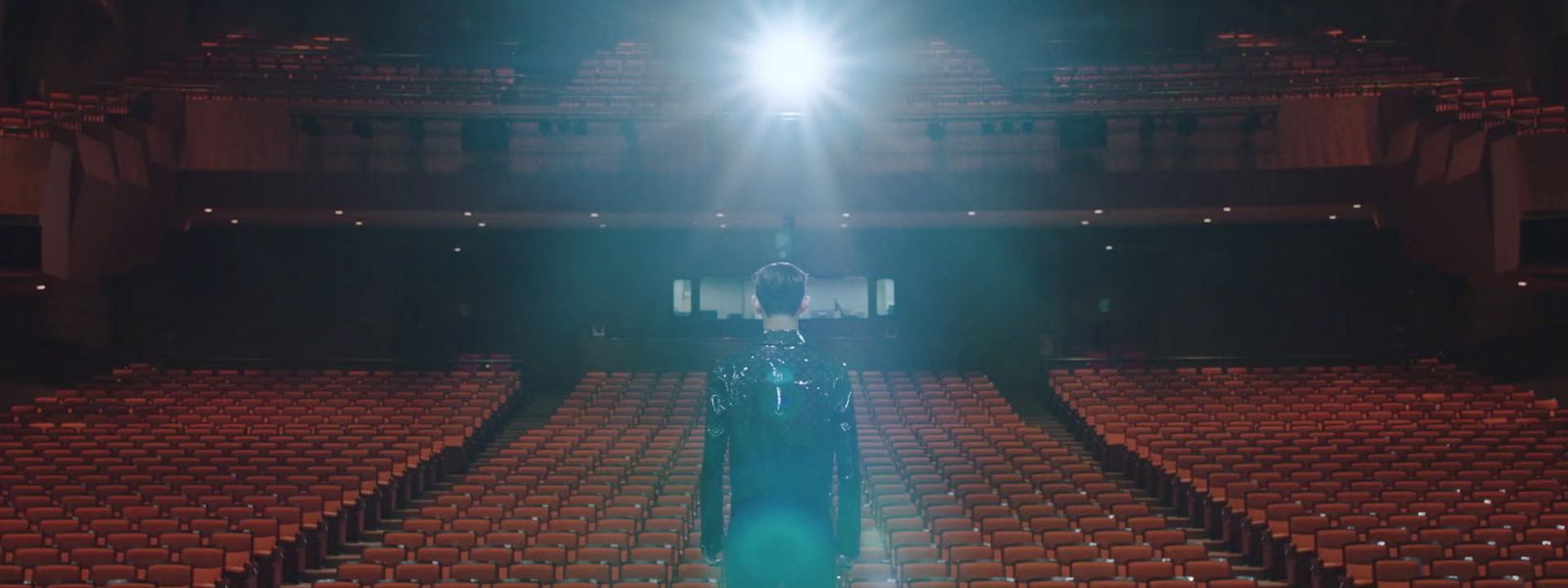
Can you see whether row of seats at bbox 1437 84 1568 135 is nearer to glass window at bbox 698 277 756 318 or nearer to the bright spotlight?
the bright spotlight

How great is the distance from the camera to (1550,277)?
13.1 metres

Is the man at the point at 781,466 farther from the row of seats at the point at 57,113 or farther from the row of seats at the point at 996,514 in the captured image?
the row of seats at the point at 57,113

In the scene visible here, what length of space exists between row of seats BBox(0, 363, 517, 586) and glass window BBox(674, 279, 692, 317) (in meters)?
3.04

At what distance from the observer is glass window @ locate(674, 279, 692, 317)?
18578 mm

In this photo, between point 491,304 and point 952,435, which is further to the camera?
point 491,304

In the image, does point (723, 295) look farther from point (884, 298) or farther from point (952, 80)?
point (952, 80)

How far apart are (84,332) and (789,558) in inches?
631

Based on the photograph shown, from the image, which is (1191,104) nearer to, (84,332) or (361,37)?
(361,37)

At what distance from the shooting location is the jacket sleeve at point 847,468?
2.99 meters

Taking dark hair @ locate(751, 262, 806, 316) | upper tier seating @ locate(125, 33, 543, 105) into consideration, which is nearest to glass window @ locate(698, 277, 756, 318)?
upper tier seating @ locate(125, 33, 543, 105)

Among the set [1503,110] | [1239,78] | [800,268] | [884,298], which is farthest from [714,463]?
[884,298]

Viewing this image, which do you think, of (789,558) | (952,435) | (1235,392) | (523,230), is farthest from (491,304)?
(789,558)

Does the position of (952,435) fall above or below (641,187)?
below

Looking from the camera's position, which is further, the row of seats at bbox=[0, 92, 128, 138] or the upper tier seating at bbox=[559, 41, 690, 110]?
the upper tier seating at bbox=[559, 41, 690, 110]
